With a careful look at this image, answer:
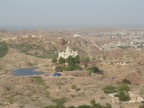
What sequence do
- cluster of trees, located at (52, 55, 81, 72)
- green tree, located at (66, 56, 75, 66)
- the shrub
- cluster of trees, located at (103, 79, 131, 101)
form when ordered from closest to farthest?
cluster of trees, located at (103, 79, 131, 101) < the shrub < cluster of trees, located at (52, 55, 81, 72) < green tree, located at (66, 56, 75, 66)

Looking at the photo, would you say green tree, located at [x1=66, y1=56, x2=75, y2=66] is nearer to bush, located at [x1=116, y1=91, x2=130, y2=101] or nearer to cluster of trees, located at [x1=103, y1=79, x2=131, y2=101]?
cluster of trees, located at [x1=103, y1=79, x2=131, y2=101]

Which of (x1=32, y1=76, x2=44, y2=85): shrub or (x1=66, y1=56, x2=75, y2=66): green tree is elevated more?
(x1=66, y1=56, x2=75, y2=66): green tree

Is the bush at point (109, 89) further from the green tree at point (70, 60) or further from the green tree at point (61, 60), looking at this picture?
the green tree at point (61, 60)

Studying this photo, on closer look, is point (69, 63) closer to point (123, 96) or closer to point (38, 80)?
point (38, 80)

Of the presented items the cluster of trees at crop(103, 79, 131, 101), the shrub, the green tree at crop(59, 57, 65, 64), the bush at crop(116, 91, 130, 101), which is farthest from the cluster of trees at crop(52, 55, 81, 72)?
the bush at crop(116, 91, 130, 101)

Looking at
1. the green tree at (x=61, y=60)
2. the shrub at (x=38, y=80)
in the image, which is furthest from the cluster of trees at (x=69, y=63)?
the shrub at (x=38, y=80)

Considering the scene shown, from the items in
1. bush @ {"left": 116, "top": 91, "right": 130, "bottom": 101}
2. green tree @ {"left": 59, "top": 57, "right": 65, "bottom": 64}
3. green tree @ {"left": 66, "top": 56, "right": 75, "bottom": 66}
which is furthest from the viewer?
green tree @ {"left": 59, "top": 57, "right": 65, "bottom": 64}

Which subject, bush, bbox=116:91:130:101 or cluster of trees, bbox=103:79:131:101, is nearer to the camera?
bush, bbox=116:91:130:101

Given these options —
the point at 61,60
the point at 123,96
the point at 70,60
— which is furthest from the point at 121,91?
the point at 61,60

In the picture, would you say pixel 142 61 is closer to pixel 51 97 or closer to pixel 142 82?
pixel 142 82

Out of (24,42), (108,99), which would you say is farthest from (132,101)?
(24,42)

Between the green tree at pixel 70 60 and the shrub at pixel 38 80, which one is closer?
the shrub at pixel 38 80
